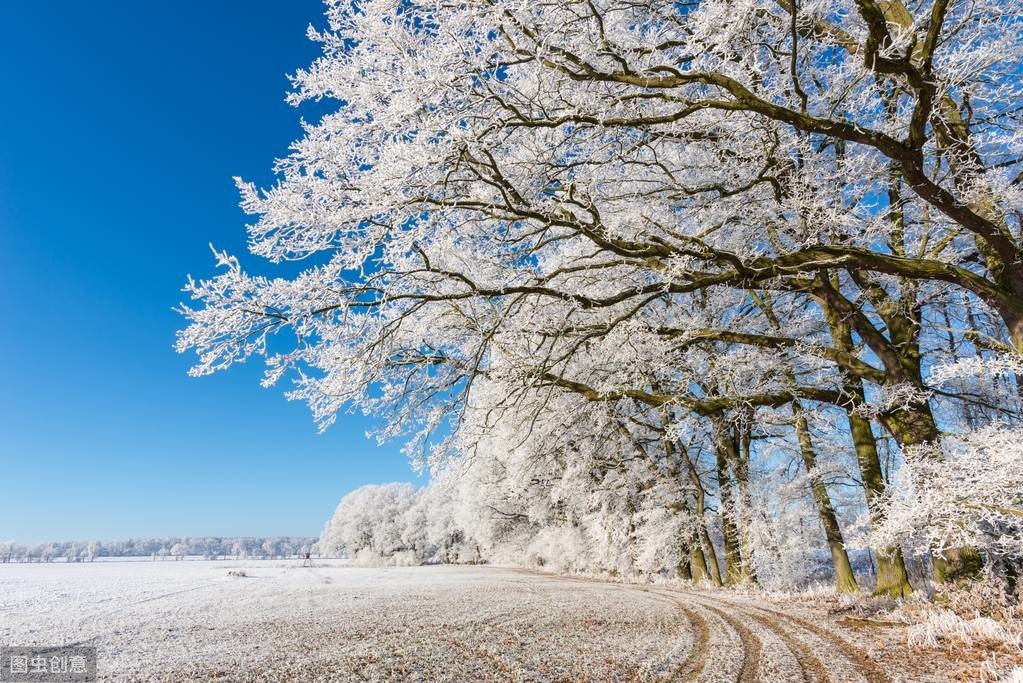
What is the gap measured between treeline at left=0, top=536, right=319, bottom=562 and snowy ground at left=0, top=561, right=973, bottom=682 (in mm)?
154197

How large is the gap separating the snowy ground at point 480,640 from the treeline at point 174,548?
15420 cm

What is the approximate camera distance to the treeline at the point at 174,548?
152 meters

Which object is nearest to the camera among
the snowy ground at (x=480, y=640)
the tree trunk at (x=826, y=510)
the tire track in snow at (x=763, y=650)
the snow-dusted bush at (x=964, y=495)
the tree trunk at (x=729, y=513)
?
the tire track in snow at (x=763, y=650)

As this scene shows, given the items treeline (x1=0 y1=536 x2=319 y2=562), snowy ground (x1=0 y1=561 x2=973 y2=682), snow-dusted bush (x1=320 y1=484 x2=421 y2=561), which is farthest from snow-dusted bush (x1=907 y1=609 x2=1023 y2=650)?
treeline (x1=0 y1=536 x2=319 y2=562)

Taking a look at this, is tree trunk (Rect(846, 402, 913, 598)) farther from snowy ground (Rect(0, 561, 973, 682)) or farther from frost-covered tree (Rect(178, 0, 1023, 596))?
snowy ground (Rect(0, 561, 973, 682))

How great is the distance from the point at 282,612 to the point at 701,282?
11781mm

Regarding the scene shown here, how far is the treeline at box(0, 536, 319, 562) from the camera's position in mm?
151500

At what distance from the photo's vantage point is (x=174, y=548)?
592 feet

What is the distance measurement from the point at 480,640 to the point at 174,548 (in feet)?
688

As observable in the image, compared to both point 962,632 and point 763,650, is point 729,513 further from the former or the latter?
point 763,650

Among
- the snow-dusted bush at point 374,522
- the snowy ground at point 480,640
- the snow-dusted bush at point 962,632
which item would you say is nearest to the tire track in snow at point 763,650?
the snowy ground at point 480,640

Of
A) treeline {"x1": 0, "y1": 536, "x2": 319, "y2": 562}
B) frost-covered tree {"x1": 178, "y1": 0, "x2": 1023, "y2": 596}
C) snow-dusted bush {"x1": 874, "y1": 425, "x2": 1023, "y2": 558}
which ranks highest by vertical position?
A: frost-covered tree {"x1": 178, "y1": 0, "x2": 1023, "y2": 596}

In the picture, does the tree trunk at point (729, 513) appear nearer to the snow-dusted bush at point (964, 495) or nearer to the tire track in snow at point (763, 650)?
the tire track in snow at point (763, 650)

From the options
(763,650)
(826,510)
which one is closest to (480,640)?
(763,650)
